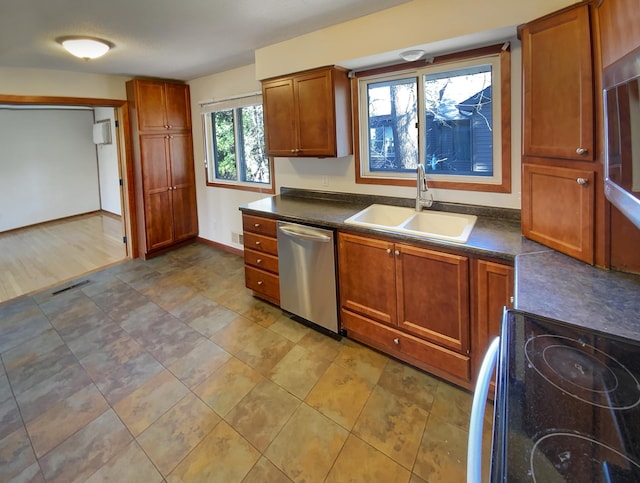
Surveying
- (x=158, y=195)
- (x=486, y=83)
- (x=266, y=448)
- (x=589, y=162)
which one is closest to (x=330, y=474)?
(x=266, y=448)

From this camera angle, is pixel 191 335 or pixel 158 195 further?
pixel 158 195

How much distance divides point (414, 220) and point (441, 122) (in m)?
0.77

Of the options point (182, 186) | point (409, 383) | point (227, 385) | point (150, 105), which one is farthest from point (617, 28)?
point (182, 186)

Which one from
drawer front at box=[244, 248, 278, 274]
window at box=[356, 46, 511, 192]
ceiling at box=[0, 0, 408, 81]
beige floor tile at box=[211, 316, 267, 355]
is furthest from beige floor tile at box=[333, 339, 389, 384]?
ceiling at box=[0, 0, 408, 81]

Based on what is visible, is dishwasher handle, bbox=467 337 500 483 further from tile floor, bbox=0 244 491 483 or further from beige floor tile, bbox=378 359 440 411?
beige floor tile, bbox=378 359 440 411

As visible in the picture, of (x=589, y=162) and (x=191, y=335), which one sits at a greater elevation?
(x=589, y=162)

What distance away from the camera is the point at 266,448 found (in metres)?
1.79

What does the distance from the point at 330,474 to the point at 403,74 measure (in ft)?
8.84

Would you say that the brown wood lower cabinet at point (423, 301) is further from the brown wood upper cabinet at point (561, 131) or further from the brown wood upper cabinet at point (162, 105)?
the brown wood upper cabinet at point (162, 105)

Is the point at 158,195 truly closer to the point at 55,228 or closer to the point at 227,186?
the point at 227,186

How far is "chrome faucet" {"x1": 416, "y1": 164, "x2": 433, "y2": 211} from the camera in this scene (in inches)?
102

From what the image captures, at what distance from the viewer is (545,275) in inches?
60.5

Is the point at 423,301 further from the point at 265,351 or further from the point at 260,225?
the point at 260,225

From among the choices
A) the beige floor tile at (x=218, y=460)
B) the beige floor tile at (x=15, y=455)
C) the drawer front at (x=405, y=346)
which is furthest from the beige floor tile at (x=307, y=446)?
the beige floor tile at (x=15, y=455)
